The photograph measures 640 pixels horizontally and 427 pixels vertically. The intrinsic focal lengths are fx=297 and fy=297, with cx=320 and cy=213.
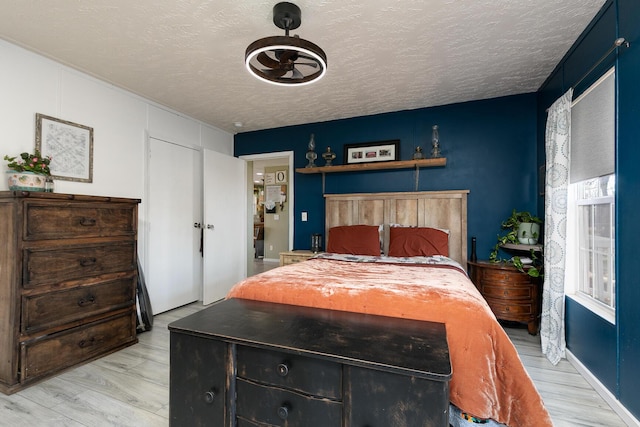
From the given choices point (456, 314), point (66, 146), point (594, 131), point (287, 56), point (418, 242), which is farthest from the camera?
point (418, 242)

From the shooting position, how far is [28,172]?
2.21m

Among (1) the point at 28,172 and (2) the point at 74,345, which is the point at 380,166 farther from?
(2) the point at 74,345

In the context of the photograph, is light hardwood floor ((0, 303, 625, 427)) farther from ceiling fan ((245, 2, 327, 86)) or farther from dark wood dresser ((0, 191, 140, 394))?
ceiling fan ((245, 2, 327, 86))

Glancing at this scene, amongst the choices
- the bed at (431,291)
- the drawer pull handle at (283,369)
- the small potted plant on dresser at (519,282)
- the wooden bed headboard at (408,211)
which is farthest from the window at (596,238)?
the drawer pull handle at (283,369)

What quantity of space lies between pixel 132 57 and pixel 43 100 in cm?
86

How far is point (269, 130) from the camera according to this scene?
4.58 metres

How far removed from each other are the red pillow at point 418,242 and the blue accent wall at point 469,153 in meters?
0.51

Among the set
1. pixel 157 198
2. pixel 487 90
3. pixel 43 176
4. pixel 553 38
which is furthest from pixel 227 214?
pixel 553 38

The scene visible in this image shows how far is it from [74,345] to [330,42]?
306cm

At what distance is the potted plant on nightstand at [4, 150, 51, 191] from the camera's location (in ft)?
7.09

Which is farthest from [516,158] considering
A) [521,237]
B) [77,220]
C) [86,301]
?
[86,301]

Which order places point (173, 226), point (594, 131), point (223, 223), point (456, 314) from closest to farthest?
1. point (456, 314)
2. point (594, 131)
3. point (173, 226)
4. point (223, 223)

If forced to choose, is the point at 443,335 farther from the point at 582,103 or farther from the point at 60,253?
the point at 60,253

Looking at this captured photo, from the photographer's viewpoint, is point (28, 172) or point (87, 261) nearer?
point (28, 172)
